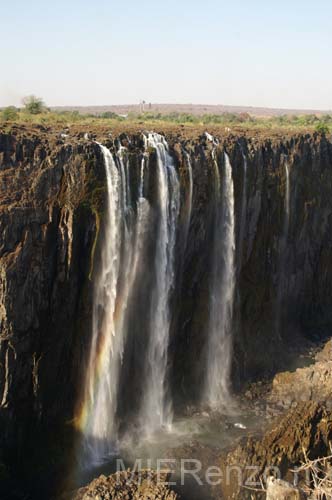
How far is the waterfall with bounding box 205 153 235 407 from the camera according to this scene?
80.1ft

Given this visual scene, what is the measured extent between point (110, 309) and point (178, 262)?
3.88 m

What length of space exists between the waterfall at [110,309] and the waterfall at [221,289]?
4.84 metres

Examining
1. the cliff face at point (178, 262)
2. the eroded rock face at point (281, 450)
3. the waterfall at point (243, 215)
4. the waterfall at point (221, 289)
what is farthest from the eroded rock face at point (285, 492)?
the waterfall at point (243, 215)

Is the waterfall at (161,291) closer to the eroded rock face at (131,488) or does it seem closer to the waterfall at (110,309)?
the waterfall at (110,309)

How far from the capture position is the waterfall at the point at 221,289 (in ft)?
80.1

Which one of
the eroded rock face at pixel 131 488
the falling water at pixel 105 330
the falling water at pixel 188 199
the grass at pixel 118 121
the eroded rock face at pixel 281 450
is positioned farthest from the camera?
the grass at pixel 118 121

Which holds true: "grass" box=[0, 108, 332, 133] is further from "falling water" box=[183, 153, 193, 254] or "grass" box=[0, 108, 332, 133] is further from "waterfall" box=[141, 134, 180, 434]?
"falling water" box=[183, 153, 193, 254]

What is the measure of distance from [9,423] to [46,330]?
9.99 ft

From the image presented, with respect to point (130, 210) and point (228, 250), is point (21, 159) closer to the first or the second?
point (130, 210)

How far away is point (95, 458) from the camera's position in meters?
19.2

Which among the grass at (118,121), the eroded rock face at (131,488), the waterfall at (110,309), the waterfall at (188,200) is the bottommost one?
the eroded rock face at (131,488)

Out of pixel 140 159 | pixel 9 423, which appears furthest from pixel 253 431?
pixel 140 159

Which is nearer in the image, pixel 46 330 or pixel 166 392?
pixel 46 330

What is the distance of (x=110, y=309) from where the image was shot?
20000mm
